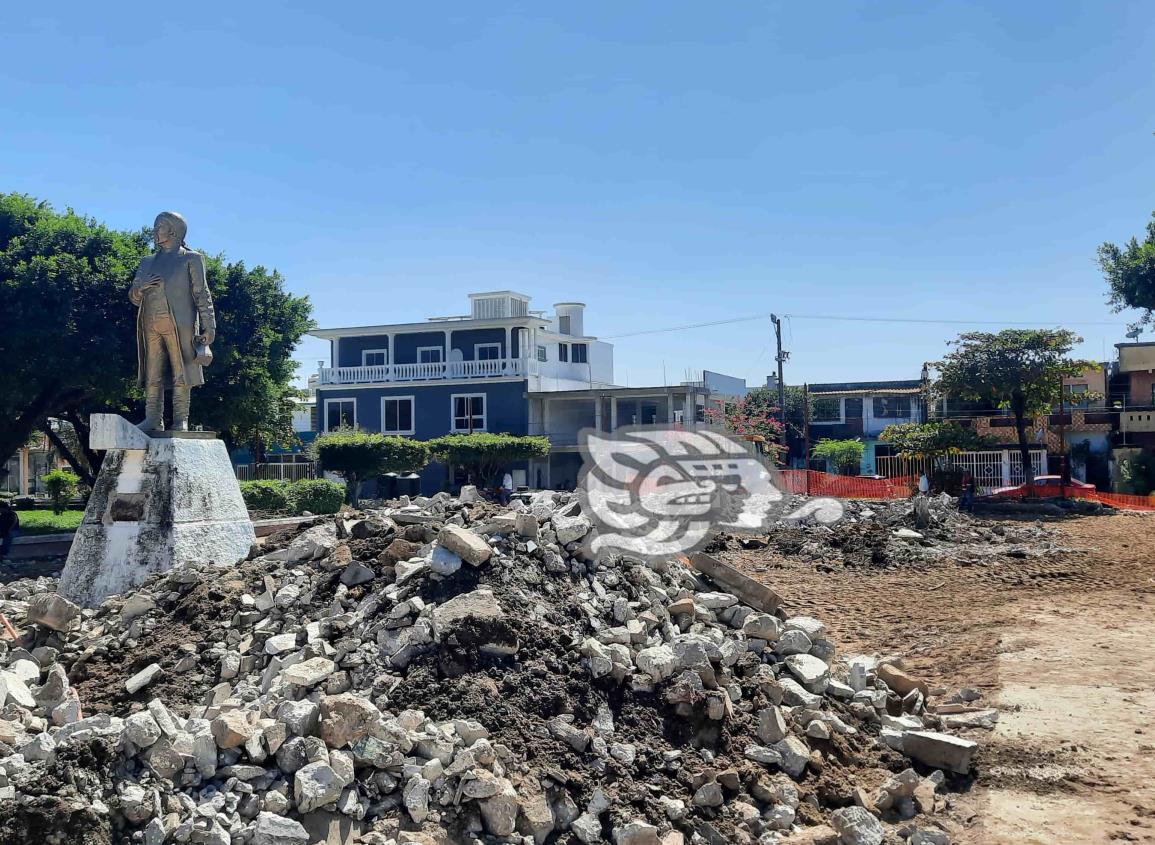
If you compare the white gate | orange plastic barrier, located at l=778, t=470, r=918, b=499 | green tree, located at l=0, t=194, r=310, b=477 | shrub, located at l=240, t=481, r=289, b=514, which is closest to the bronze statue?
green tree, located at l=0, t=194, r=310, b=477

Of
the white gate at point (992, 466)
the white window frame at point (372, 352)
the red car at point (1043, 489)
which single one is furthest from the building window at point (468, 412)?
the red car at point (1043, 489)

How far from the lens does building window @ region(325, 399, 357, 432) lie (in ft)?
126

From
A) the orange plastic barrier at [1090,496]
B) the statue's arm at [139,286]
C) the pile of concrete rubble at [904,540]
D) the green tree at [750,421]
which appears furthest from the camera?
the green tree at [750,421]

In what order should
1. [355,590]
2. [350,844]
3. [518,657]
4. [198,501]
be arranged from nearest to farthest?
1. [350,844]
2. [518,657]
3. [355,590]
4. [198,501]

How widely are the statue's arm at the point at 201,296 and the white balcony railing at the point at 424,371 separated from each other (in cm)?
2670

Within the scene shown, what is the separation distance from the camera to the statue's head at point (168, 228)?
952 cm

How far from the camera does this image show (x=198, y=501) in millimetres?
9172

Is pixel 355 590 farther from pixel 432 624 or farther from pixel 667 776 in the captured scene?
pixel 667 776

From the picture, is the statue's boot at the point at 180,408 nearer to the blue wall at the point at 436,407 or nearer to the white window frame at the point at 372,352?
the blue wall at the point at 436,407

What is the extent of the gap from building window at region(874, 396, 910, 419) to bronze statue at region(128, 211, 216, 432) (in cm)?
3825

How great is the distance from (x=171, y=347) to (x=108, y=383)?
33.3 feet

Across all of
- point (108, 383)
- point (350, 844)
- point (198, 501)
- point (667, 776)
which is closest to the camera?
point (350, 844)

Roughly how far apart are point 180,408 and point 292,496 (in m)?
13.4

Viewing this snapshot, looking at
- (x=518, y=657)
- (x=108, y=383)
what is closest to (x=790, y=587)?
(x=518, y=657)
